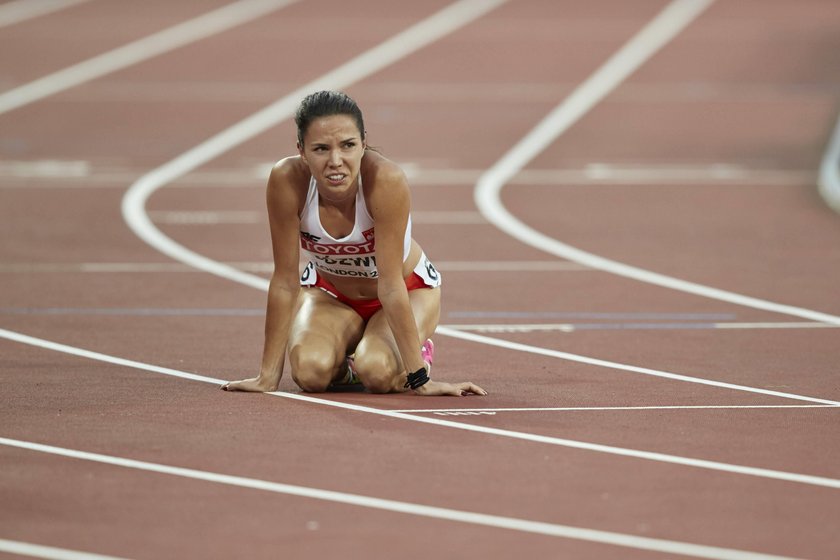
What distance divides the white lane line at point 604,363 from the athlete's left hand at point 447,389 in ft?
3.66

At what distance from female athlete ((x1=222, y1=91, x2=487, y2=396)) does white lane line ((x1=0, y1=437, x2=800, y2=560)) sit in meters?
1.40

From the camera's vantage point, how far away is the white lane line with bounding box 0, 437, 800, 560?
482cm

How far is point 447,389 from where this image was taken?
7.06 m

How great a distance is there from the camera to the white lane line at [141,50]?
21281mm

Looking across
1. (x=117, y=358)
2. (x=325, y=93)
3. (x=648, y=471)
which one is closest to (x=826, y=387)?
(x=648, y=471)

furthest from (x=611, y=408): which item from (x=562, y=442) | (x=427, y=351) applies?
(x=427, y=351)

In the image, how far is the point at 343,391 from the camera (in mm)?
7422

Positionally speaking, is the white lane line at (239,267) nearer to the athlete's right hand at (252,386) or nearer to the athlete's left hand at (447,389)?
the athlete's right hand at (252,386)

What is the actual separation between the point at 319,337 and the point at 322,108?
1166mm

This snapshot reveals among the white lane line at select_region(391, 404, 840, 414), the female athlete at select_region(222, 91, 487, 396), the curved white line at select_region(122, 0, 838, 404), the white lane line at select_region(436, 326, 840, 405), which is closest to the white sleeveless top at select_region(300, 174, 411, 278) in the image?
the female athlete at select_region(222, 91, 487, 396)

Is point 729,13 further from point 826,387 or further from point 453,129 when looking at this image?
A: point 826,387

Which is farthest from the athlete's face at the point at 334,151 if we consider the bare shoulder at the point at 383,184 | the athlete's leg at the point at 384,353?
the athlete's leg at the point at 384,353

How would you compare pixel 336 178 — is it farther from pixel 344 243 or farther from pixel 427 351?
pixel 427 351

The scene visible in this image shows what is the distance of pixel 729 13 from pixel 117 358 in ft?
67.9
